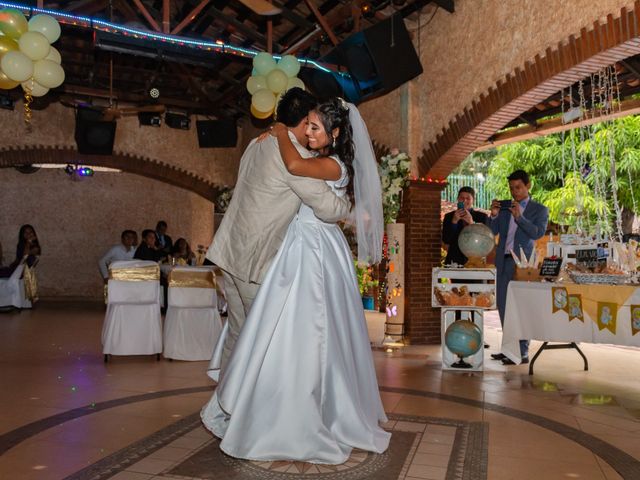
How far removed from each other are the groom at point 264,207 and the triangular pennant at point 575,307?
7.51ft

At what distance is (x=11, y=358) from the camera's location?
5645 millimetres

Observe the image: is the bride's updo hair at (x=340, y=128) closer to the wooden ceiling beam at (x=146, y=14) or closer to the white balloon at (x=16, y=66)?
the white balloon at (x=16, y=66)

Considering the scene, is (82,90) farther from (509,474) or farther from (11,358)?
(509,474)

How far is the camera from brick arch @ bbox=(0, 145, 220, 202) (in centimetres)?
1220

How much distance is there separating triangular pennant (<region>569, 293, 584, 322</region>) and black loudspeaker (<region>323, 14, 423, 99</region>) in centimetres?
341

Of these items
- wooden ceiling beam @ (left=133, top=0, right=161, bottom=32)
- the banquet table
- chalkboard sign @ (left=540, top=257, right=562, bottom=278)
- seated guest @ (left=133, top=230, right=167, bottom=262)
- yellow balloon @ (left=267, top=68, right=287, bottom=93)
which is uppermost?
wooden ceiling beam @ (left=133, top=0, right=161, bottom=32)

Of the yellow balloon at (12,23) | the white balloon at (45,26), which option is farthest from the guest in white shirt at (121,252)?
the yellow balloon at (12,23)

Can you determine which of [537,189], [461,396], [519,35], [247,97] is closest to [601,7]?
[519,35]

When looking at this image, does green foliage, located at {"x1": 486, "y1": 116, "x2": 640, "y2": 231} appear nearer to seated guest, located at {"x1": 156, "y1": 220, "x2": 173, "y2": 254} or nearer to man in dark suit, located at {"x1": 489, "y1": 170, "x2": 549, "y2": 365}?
man in dark suit, located at {"x1": 489, "y1": 170, "x2": 549, "y2": 365}

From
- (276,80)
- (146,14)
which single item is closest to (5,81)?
(146,14)

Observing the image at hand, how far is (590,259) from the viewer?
14.9ft

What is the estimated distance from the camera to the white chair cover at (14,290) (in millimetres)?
10156

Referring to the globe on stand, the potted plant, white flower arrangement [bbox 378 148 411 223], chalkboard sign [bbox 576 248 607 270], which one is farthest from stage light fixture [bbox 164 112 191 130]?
chalkboard sign [bbox 576 248 607 270]

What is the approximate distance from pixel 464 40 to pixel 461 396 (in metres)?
4.12
